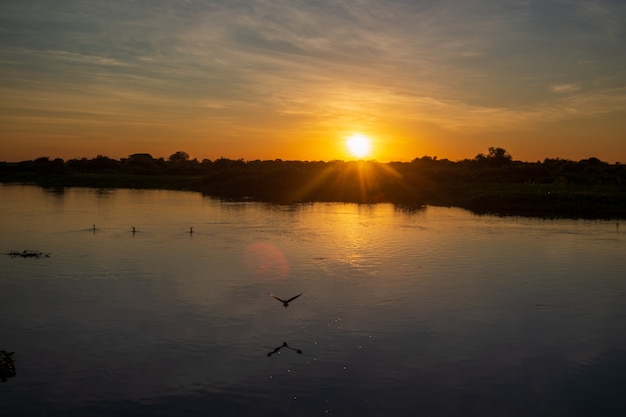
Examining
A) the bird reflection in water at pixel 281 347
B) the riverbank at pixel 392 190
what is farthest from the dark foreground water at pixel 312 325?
the riverbank at pixel 392 190

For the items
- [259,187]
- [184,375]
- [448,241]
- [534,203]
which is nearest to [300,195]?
[259,187]

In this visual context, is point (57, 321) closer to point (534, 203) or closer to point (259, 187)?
point (534, 203)

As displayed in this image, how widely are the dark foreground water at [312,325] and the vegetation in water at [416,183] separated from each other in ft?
90.2

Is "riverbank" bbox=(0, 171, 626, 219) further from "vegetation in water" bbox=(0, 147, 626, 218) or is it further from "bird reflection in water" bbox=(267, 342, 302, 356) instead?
"bird reflection in water" bbox=(267, 342, 302, 356)

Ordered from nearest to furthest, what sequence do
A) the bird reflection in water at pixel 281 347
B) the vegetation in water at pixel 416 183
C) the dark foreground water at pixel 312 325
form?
the dark foreground water at pixel 312 325 → the bird reflection in water at pixel 281 347 → the vegetation in water at pixel 416 183

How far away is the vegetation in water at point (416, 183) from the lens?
255 feet

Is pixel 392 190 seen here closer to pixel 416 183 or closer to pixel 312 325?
pixel 416 183

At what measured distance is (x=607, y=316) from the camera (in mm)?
28484

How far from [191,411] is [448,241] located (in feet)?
122

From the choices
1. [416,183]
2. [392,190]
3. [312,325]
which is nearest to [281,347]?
[312,325]

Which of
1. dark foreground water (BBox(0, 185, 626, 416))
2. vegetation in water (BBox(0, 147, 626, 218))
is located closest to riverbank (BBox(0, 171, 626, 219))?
vegetation in water (BBox(0, 147, 626, 218))

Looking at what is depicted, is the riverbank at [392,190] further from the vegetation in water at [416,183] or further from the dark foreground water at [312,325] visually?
the dark foreground water at [312,325]

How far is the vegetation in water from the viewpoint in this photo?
7769cm

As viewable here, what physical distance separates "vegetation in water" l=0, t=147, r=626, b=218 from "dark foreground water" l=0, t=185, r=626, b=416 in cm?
2750
